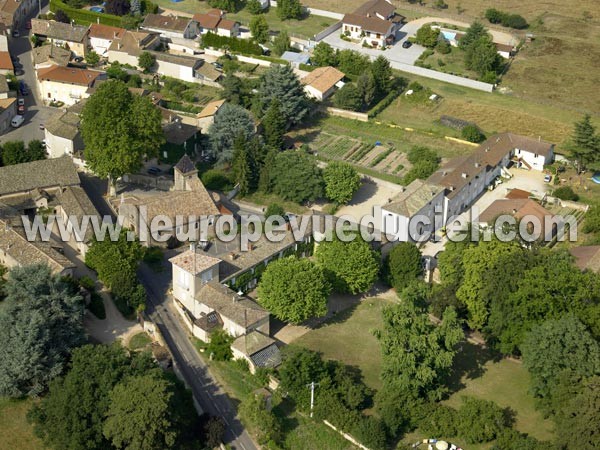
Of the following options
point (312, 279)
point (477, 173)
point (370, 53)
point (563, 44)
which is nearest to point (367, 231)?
point (312, 279)

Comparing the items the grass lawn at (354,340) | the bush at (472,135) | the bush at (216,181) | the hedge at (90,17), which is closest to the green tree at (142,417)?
the grass lawn at (354,340)

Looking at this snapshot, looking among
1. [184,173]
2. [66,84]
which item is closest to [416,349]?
[184,173]

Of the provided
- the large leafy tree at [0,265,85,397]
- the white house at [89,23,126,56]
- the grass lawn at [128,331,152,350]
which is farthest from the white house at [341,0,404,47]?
the large leafy tree at [0,265,85,397]

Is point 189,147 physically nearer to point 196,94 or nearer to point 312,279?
point 196,94

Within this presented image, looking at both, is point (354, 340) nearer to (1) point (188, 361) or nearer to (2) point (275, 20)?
(1) point (188, 361)

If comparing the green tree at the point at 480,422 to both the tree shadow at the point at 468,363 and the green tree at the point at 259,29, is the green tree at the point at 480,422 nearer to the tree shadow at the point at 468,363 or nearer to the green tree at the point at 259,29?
the tree shadow at the point at 468,363

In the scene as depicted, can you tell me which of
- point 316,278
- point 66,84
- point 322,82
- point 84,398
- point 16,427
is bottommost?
point 322,82

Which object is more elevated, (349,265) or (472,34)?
(349,265)
